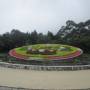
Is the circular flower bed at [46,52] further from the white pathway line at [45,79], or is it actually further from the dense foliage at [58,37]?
the dense foliage at [58,37]

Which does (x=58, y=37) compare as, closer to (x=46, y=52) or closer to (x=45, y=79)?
(x=46, y=52)

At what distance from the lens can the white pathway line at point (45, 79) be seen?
35.3ft

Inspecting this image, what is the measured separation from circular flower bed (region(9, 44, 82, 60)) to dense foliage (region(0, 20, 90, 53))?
1.20 m

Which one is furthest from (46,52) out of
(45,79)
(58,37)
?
(58,37)

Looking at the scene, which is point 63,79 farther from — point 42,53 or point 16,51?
Result: point 16,51

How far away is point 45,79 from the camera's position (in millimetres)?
Answer: 11492

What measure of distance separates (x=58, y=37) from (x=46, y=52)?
3587 mm

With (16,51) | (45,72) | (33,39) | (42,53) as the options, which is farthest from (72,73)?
(33,39)

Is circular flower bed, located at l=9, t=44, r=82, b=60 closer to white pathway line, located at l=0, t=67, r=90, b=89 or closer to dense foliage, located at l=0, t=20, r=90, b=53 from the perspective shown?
white pathway line, located at l=0, t=67, r=90, b=89

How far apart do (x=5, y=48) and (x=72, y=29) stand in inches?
183

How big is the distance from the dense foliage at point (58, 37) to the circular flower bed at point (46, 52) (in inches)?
47.1

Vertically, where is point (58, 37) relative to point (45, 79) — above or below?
above

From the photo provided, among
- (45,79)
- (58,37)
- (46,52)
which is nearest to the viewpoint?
(45,79)

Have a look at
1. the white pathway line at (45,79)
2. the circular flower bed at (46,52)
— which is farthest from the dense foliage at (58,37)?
the white pathway line at (45,79)
